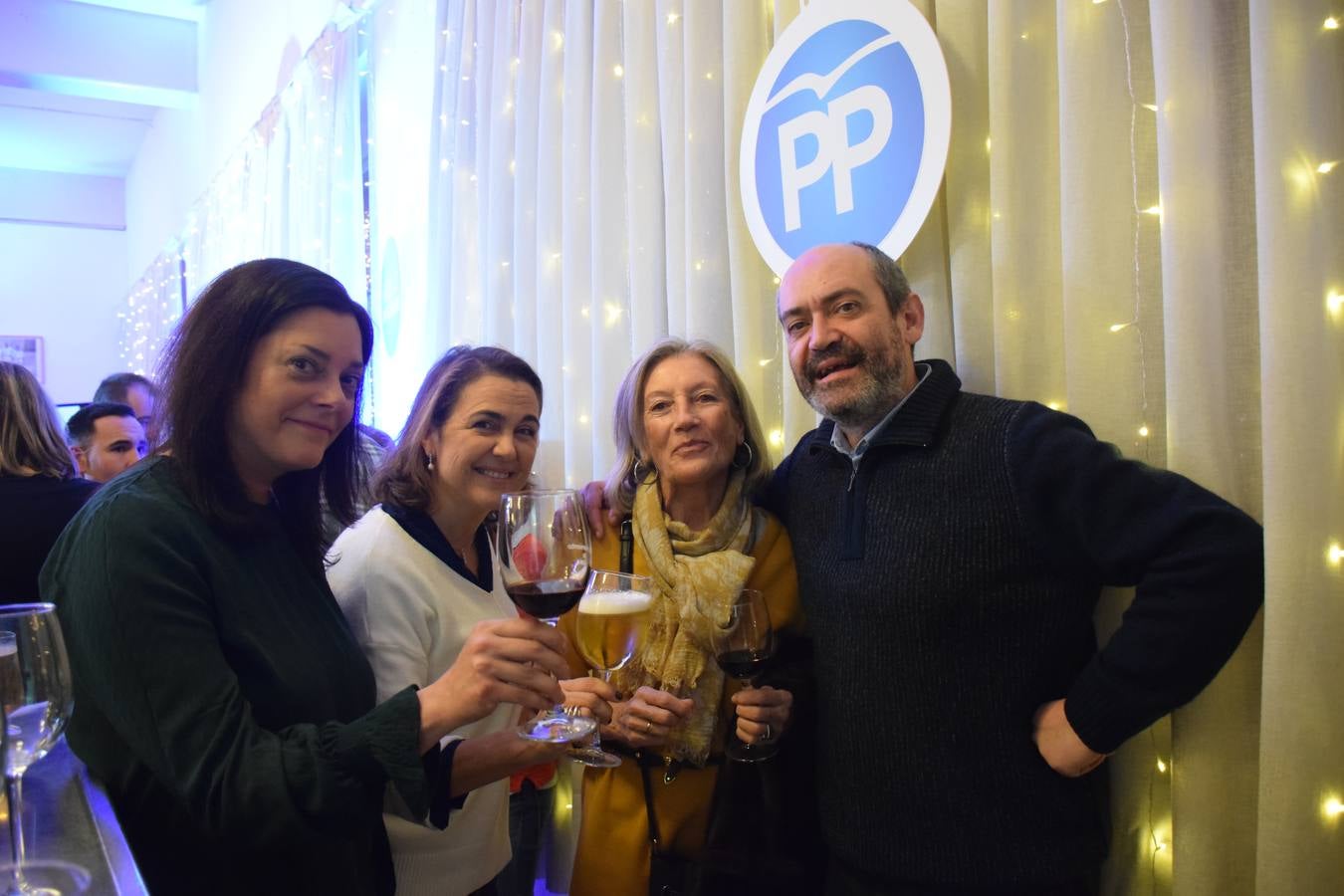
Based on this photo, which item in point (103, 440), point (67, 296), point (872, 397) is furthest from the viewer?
point (67, 296)

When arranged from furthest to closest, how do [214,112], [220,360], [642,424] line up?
[214,112]
[642,424]
[220,360]

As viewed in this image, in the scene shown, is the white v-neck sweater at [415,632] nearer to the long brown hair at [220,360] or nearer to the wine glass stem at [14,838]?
the long brown hair at [220,360]

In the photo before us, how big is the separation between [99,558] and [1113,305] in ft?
4.92

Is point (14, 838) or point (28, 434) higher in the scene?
point (28, 434)

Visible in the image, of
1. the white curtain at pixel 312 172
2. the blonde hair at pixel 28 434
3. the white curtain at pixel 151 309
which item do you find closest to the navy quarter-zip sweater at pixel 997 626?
the blonde hair at pixel 28 434

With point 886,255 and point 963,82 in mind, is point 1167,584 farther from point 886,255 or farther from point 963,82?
point 963,82

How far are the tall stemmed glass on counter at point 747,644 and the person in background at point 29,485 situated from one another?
1973 mm

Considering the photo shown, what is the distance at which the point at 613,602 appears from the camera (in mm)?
1172

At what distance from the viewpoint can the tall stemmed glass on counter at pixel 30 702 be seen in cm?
78

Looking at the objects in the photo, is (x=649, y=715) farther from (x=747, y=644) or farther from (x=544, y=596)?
(x=544, y=596)

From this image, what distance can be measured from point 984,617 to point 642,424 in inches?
33.7

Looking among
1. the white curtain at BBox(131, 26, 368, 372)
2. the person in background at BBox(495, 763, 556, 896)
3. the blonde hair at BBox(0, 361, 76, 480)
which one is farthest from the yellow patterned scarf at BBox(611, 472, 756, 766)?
the white curtain at BBox(131, 26, 368, 372)

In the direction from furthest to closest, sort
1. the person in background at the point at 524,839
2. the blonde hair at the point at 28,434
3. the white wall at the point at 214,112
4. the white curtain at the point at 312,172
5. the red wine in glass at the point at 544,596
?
the white wall at the point at 214,112 < the white curtain at the point at 312,172 < the blonde hair at the point at 28,434 < the person in background at the point at 524,839 < the red wine in glass at the point at 544,596

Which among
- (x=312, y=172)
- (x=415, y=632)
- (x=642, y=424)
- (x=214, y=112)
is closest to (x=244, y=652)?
(x=415, y=632)
